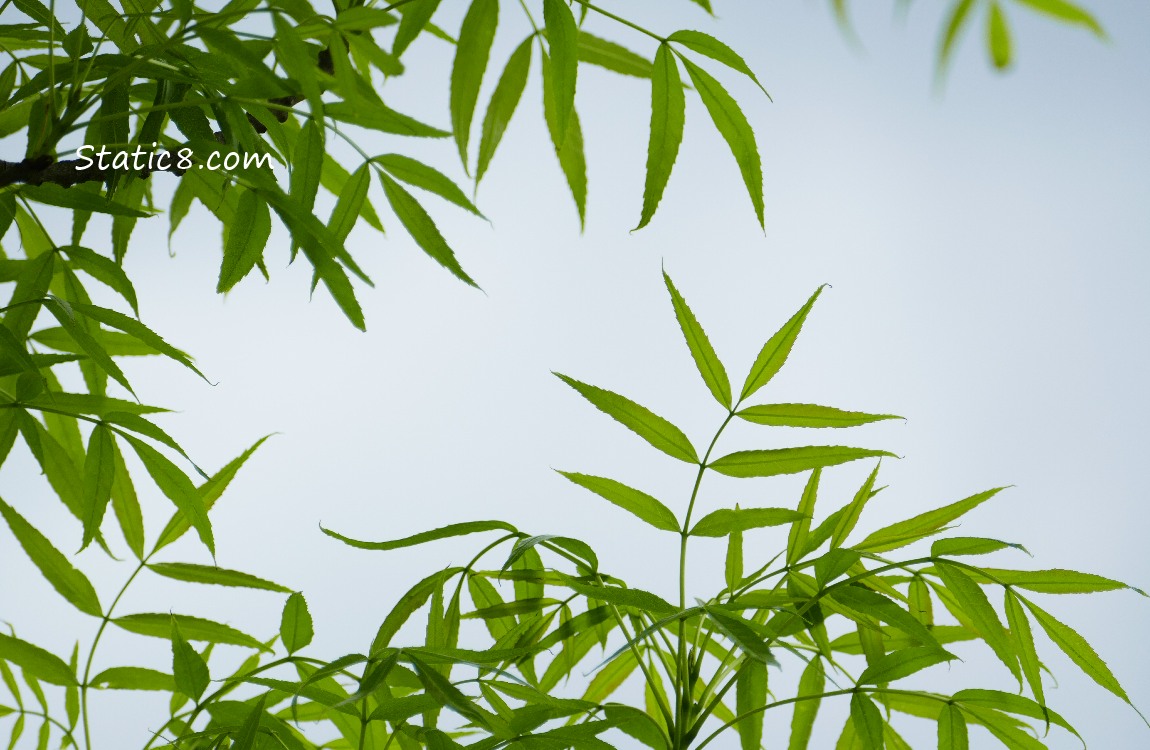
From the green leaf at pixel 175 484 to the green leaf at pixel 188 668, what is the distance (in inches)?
2.3

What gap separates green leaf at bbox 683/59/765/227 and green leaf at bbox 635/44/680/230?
0.01 m

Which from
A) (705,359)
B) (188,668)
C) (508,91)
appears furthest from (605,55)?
(188,668)

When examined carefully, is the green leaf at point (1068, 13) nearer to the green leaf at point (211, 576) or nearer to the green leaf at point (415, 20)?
the green leaf at point (415, 20)

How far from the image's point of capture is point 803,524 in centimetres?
53

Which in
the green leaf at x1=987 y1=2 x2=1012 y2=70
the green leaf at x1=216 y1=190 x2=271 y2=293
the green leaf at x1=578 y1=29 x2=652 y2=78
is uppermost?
the green leaf at x1=578 y1=29 x2=652 y2=78

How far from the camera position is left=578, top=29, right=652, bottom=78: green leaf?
49 cm

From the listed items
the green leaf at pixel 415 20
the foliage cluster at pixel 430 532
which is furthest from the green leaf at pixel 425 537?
the green leaf at pixel 415 20

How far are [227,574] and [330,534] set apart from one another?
10 centimetres

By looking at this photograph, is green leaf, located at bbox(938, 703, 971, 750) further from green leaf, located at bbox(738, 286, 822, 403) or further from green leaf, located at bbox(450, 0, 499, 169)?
green leaf, located at bbox(450, 0, 499, 169)

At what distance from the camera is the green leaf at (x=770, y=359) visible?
0.50 meters

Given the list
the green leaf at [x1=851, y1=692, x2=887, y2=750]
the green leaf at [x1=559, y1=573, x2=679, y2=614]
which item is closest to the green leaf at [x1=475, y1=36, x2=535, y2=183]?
the green leaf at [x1=559, y1=573, x2=679, y2=614]

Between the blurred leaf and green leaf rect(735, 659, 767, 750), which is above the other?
the blurred leaf

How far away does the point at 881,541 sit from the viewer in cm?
53

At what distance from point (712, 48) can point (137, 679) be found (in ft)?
1.44
